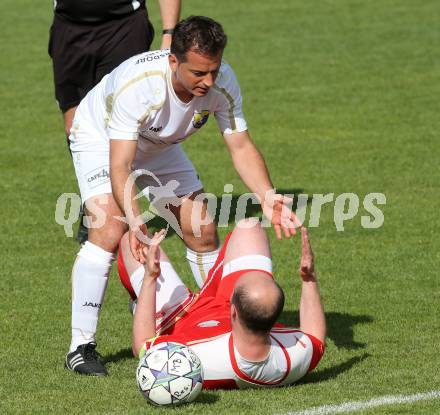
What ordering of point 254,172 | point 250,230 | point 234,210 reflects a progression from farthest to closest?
point 234,210 → point 254,172 → point 250,230

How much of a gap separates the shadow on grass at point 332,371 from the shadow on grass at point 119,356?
1266 mm

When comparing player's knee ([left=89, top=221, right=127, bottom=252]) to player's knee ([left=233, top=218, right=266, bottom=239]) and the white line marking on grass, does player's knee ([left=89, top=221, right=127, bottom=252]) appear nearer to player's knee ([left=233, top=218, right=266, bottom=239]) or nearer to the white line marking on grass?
player's knee ([left=233, top=218, right=266, bottom=239])

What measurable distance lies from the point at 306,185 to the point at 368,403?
6422 mm

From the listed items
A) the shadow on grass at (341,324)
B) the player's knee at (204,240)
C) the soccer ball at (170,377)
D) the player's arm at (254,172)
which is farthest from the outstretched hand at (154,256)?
the shadow on grass at (341,324)

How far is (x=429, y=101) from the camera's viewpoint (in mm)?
16375

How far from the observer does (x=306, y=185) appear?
12430 millimetres

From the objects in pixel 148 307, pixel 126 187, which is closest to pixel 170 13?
pixel 126 187

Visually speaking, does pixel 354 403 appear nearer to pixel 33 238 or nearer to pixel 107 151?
pixel 107 151

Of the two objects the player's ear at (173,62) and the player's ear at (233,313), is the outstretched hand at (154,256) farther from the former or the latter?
the player's ear at (173,62)

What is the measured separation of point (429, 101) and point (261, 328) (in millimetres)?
10844

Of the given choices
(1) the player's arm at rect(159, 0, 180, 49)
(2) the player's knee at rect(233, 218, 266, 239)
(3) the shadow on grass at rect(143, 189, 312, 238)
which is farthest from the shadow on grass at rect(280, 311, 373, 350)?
(3) the shadow on grass at rect(143, 189, 312, 238)

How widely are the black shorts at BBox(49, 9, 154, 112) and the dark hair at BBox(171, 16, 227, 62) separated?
3.49 metres

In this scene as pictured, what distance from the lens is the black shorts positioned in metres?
10.3

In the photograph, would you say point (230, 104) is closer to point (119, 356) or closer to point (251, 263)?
point (251, 263)
